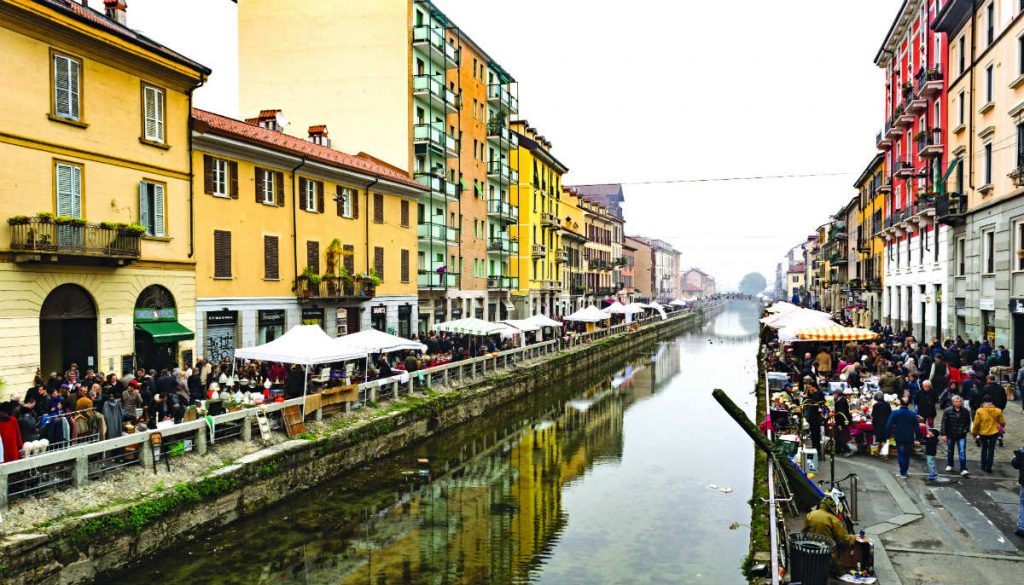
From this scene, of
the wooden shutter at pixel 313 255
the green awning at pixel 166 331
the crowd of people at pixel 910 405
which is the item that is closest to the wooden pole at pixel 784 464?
the crowd of people at pixel 910 405

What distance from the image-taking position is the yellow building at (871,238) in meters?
49.2

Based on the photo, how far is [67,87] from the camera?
19.2m

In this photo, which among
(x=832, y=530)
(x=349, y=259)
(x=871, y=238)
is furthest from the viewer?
(x=871, y=238)

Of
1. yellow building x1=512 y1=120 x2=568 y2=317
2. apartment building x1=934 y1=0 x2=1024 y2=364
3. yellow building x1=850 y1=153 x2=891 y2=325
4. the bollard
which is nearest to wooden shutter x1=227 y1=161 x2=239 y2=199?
the bollard

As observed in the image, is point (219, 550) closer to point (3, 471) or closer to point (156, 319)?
point (3, 471)

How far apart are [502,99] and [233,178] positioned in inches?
1172

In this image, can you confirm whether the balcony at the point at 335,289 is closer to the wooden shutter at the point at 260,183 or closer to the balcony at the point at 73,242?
the wooden shutter at the point at 260,183

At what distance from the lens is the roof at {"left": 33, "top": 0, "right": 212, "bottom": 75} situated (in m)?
18.7

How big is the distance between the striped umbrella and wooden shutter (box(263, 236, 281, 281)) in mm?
18503

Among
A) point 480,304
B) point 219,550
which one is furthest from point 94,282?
point 480,304

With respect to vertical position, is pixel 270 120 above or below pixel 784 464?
above

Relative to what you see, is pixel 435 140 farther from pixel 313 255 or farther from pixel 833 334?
pixel 833 334

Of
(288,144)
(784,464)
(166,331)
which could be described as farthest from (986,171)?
(166,331)

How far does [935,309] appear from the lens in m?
33.4
